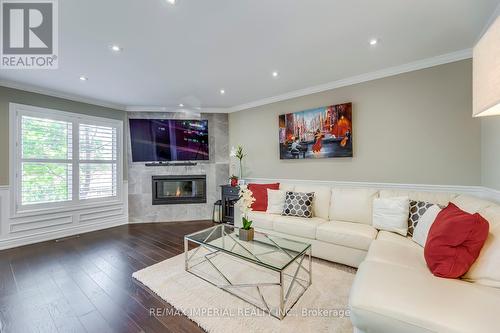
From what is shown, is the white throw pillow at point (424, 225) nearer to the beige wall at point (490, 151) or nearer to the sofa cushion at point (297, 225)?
the beige wall at point (490, 151)

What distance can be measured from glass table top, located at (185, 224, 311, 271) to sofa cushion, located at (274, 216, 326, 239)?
55 cm

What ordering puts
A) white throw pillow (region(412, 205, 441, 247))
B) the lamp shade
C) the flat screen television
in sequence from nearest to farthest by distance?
the lamp shade
white throw pillow (region(412, 205, 441, 247))
the flat screen television

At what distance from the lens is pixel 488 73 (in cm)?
91

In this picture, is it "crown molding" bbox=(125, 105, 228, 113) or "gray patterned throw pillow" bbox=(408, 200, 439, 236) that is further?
"crown molding" bbox=(125, 105, 228, 113)

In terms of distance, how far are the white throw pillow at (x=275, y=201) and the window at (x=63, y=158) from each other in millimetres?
3374

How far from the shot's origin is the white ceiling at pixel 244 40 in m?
1.77

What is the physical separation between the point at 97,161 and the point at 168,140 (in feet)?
4.69

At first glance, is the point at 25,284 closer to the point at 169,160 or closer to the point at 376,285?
the point at 169,160

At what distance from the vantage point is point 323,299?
188cm

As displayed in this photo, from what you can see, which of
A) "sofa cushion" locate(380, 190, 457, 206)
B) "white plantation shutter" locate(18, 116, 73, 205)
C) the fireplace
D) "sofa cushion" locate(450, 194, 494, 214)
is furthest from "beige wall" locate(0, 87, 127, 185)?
"sofa cushion" locate(450, 194, 494, 214)

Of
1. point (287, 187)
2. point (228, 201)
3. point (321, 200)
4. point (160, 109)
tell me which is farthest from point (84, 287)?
point (160, 109)

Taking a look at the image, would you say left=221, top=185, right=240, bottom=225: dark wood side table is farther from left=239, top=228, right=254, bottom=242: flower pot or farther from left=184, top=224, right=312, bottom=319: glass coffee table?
left=239, top=228, right=254, bottom=242: flower pot

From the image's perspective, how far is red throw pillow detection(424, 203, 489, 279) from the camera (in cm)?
138

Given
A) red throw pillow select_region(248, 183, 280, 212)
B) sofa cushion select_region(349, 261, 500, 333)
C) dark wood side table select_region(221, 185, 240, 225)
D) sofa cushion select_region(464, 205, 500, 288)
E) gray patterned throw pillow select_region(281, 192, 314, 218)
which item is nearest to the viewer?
sofa cushion select_region(349, 261, 500, 333)
